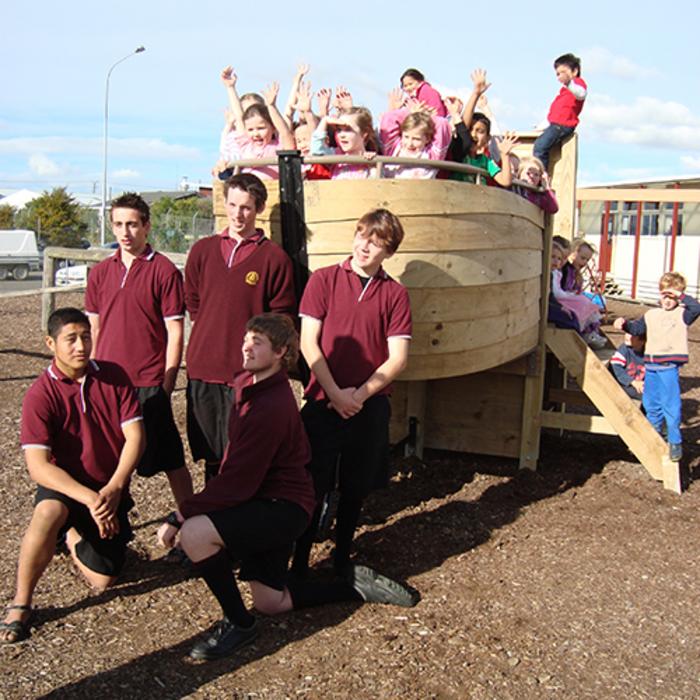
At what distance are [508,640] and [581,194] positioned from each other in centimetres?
1343

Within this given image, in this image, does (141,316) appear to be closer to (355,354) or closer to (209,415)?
(209,415)

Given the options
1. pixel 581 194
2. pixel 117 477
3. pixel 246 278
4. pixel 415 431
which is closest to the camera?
pixel 117 477

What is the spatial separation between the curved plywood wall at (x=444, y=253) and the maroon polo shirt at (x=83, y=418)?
1406 millimetres

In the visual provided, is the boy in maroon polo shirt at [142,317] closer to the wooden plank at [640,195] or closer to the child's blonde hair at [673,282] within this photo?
the child's blonde hair at [673,282]

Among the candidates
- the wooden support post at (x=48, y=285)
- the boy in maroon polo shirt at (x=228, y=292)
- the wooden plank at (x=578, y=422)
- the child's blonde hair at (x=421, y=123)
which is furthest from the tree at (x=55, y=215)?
the boy in maroon polo shirt at (x=228, y=292)

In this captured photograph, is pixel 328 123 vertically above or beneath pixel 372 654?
above

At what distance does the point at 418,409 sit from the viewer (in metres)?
6.80

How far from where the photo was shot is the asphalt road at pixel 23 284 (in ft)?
85.3

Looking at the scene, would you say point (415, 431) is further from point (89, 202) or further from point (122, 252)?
point (89, 202)

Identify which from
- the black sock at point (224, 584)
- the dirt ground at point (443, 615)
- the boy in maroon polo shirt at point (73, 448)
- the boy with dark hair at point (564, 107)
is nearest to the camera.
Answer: the dirt ground at point (443, 615)

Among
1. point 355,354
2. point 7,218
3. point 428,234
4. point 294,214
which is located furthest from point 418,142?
point 7,218

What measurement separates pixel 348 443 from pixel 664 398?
10.8ft

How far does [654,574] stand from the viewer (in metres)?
4.70

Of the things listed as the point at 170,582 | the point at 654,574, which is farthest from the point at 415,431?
the point at 170,582
